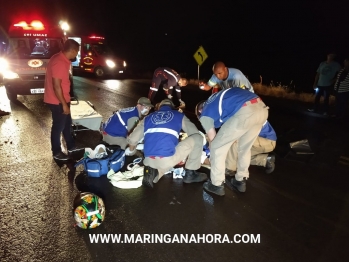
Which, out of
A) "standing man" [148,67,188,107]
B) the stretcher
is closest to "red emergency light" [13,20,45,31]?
"standing man" [148,67,188,107]

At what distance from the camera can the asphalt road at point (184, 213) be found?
3.34 m

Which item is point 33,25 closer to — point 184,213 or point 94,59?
point 94,59

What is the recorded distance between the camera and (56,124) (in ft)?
18.4

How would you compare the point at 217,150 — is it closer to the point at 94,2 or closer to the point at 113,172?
the point at 113,172

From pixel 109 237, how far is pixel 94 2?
57.3 m

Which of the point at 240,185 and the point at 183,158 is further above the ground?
the point at 183,158

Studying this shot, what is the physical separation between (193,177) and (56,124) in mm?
2463

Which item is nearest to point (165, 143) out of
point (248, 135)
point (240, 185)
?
point (248, 135)

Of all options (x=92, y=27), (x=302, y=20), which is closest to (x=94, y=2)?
(x=92, y=27)

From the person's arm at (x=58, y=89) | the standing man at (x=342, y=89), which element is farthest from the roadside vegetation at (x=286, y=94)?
the person's arm at (x=58, y=89)

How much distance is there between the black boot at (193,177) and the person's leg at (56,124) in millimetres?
2268

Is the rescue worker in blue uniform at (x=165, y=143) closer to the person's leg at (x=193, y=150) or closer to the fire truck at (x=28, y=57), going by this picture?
the person's leg at (x=193, y=150)

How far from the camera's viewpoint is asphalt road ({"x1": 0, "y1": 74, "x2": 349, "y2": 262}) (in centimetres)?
334

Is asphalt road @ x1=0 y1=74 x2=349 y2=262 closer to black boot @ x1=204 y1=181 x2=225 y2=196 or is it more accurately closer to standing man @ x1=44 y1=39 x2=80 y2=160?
black boot @ x1=204 y1=181 x2=225 y2=196
